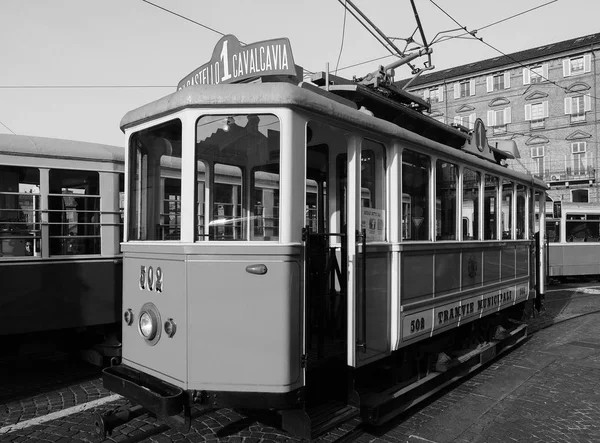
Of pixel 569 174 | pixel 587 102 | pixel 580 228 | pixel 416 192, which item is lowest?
pixel 580 228

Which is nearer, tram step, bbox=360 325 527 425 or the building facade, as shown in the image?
tram step, bbox=360 325 527 425

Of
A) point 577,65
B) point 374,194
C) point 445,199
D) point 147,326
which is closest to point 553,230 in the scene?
point 445,199

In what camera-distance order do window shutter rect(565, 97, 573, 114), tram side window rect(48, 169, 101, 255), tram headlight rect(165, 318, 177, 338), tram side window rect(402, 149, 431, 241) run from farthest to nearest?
window shutter rect(565, 97, 573, 114) < tram side window rect(48, 169, 101, 255) < tram side window rect(402, 149, 431, 241) < tram headlight rect(165, 318, 177, 338)

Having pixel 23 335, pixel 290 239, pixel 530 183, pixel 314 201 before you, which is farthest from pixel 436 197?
pixel 23 335

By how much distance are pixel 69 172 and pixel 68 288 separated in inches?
56.9

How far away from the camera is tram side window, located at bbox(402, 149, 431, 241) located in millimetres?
4637

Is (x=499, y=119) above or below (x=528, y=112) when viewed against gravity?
below

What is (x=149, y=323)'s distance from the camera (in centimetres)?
368

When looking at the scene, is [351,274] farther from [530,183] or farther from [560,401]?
[530,183]

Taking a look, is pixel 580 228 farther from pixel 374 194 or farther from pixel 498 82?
pixel 498 82

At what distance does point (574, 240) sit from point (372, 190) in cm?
1717

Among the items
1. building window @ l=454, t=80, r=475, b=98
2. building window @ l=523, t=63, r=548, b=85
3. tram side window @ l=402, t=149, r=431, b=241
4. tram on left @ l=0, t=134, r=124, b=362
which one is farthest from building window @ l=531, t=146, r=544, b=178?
tram on left @ l=0, t=134, r=124, b=362

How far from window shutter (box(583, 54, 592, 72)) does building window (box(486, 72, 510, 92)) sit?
5.31 m

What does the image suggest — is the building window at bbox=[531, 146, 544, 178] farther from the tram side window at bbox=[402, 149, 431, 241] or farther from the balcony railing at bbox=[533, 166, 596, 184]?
the tram side window at bbox=[402, 149, 431, 241]
